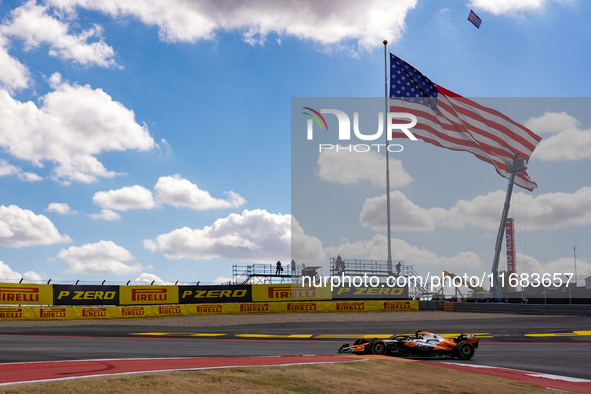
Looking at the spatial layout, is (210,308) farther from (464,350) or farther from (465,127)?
(464,350)

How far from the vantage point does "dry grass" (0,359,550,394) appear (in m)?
8.61

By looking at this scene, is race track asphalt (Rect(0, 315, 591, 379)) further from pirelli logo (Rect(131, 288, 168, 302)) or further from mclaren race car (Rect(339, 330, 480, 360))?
pirelli logo (Rect(131, 288, 168, 302))

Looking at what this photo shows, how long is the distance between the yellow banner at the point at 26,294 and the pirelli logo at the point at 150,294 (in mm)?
5050

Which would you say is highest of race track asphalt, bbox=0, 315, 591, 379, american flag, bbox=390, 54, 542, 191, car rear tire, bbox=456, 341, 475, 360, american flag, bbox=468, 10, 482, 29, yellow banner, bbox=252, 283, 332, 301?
american flag, bbox=468, 10, 482, 29

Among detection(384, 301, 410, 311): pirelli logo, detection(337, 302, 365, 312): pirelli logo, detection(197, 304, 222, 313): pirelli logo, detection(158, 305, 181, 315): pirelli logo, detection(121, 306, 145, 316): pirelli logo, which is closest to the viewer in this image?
detection(121, 306, 145, 316): pirelli logo

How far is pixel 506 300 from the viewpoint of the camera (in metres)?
41.8

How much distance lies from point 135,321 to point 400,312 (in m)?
16.7

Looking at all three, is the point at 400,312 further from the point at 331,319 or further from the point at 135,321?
the point at 135,321

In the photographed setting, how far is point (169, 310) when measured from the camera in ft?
119

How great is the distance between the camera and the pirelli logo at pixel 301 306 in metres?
38.1

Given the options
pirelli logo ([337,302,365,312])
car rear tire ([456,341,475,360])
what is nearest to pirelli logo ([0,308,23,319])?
pirelli logo ([337,302,365,312])

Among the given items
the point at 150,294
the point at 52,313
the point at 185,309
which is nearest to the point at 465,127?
the point at 185,309

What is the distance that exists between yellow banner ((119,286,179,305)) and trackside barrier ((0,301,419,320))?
22.8 inches

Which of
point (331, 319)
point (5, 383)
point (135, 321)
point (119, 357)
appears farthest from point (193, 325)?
point (5, 383)
